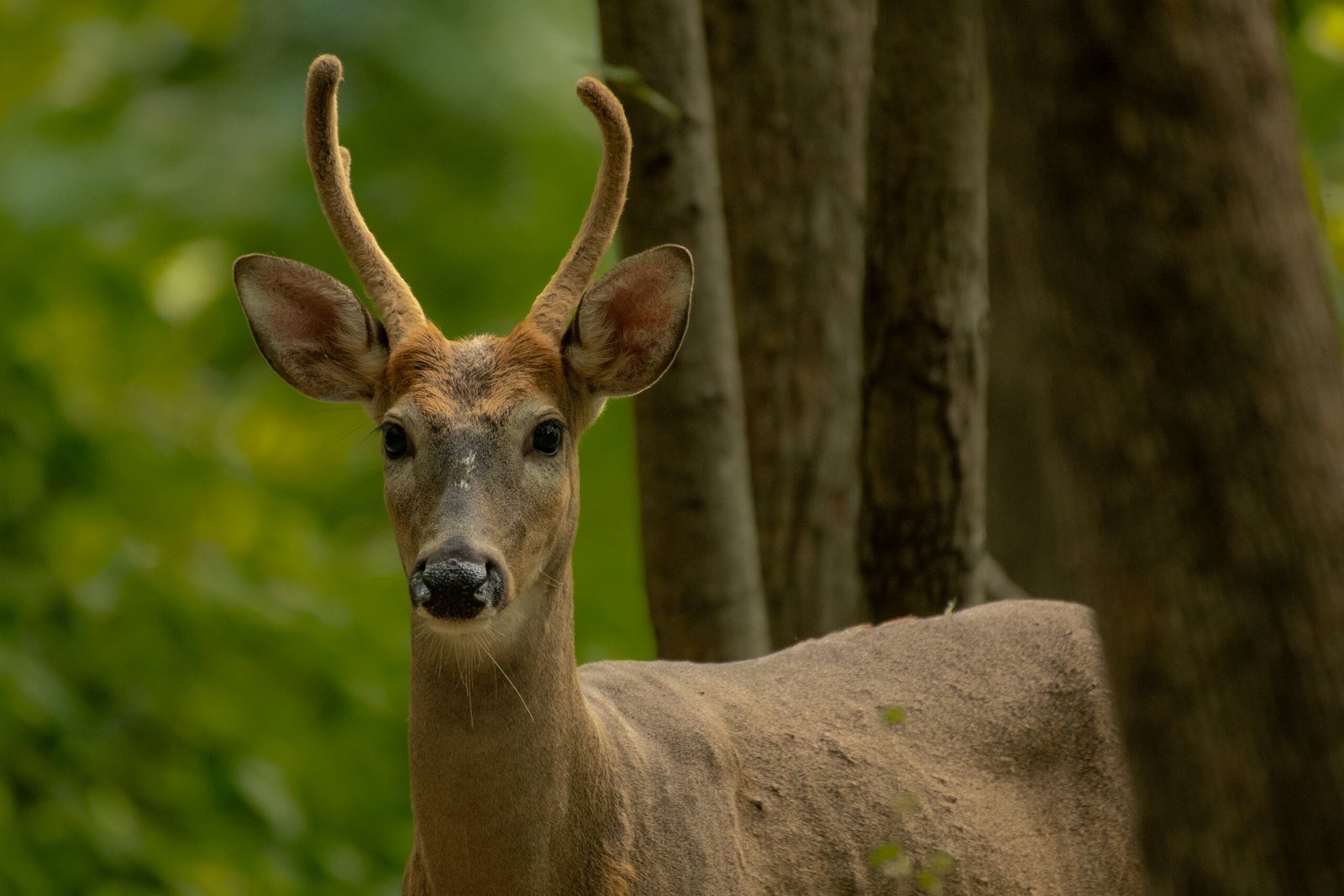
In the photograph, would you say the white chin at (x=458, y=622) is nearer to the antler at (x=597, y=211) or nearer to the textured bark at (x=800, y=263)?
the antler at (x=597, y=211)

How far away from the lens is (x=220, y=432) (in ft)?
31.3

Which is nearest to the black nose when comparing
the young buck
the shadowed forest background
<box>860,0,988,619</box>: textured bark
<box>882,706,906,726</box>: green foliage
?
the young buck

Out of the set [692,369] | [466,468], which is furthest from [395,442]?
[692,369]

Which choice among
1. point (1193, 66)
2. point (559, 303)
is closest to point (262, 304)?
point (559, 303)

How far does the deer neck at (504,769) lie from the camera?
12.3ft

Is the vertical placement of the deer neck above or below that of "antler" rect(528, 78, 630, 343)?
below

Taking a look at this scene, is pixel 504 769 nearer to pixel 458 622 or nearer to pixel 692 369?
pixel 458 622

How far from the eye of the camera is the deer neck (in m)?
3.74

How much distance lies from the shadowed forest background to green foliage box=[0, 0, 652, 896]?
16 mm

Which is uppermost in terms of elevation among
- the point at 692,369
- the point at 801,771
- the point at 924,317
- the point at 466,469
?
the point at 924,317

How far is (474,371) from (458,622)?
2.38 feet

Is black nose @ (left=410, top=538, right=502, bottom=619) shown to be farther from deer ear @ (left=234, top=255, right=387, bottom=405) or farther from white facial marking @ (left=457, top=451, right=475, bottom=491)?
deer ear @ (left=234, top=255, right=387, bottom=405)

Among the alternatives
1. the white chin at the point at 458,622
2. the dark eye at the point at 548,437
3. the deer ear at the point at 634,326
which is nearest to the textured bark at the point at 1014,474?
the deer ear at the point at 634,326

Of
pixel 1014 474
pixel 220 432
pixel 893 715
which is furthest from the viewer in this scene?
pixel 220 432
